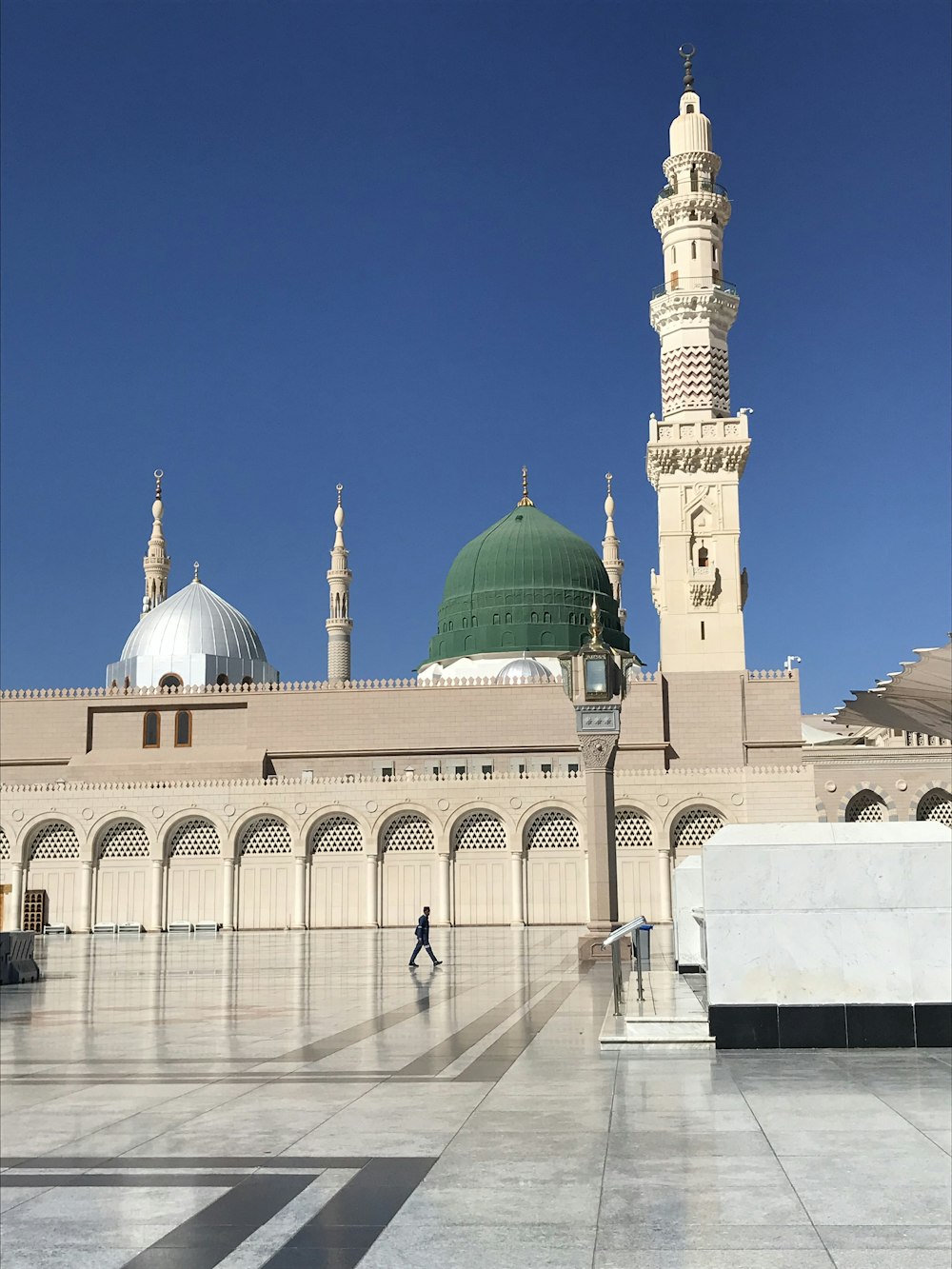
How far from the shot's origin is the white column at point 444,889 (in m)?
32.8

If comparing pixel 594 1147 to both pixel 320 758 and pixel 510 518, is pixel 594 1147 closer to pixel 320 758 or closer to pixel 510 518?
pixel 320 758

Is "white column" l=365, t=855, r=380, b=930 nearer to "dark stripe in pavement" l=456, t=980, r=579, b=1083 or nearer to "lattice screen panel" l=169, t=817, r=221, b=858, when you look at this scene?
"lattice screen panel" l=169, t=817, r=221, b=858

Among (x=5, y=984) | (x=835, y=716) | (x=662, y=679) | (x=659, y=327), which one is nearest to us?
(x=835, y=716)

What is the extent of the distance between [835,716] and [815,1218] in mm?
7586

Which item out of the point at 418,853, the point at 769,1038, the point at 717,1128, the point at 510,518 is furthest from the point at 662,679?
the point at 717,1128

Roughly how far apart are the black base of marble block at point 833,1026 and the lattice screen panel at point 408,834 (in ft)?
83.0

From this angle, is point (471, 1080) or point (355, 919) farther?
point (355, 919)

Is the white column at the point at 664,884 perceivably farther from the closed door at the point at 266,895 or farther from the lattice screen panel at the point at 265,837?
the lattice screen panel at the point at 265,837

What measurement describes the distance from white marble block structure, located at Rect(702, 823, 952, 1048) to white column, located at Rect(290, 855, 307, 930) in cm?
2562

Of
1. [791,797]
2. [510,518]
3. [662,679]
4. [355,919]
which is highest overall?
[510,518]

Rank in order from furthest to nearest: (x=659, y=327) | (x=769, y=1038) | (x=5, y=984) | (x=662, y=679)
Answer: (x=659, y=327)
(x=662, y=679)
(x=5, y=984)
(x=769, y=1038)

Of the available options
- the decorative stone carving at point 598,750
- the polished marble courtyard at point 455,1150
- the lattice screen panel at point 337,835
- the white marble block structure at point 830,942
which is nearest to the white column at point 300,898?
the lattice screen panel at point 337,835

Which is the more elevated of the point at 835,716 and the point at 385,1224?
the point at 835,716

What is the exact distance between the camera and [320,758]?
124 ft
